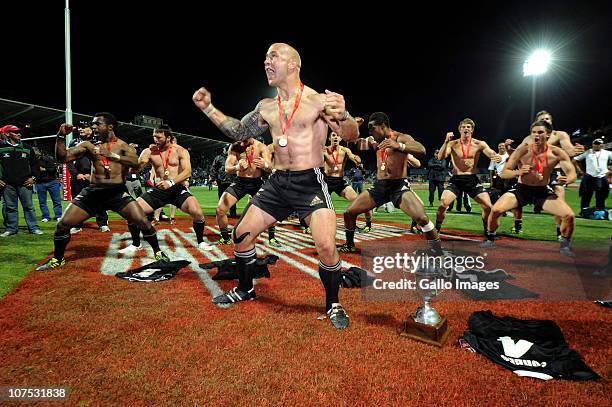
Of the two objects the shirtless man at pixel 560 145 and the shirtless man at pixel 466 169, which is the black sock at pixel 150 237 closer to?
the shirtless man at pixel 466 169

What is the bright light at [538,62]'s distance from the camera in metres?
24.2

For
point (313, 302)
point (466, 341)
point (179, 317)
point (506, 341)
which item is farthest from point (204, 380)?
point (506, 341)

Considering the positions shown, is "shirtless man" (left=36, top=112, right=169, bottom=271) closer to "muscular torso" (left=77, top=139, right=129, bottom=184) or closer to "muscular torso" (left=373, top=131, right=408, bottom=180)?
"muscular torso" (left=77, top=139, right=129, bottom=184)

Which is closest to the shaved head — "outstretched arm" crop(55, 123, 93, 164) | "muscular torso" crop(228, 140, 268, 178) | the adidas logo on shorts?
the adidas logo on shorts

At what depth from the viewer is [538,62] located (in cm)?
2431

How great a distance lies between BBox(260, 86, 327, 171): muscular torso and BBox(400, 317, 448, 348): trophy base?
1.84 m

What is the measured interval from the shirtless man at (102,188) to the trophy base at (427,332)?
418 centimetres

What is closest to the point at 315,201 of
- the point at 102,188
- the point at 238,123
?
the point at 238,123

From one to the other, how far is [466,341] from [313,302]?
66.5 inches

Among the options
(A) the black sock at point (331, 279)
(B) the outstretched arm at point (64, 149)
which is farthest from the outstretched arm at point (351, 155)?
(A) the black sock at point (331, 279)

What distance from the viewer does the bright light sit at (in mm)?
24156

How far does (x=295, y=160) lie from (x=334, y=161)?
583cm

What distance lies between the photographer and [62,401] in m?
2.14

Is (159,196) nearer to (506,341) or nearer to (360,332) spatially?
(360,332)
